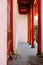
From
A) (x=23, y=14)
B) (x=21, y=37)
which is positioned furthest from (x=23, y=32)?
(x=23, y=14)

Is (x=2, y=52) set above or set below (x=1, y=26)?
below

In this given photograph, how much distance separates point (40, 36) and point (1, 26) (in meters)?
4.96

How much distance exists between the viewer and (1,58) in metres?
0.94

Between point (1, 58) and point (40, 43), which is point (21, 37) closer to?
point (40, 43)

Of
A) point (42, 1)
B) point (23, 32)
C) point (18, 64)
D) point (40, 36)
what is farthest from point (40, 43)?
point (23, 32)

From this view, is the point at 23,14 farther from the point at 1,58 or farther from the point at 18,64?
the point at 1,58

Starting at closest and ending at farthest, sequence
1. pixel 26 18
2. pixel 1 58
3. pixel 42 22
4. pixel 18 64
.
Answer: pixel 1 58, pixel 18 64, pixel 42 22, pixel 26 18

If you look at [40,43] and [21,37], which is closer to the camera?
[40,43]

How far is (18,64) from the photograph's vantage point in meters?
3.93

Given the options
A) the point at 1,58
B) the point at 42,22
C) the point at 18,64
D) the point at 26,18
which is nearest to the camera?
the point at 1,58

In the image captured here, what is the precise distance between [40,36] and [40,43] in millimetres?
266

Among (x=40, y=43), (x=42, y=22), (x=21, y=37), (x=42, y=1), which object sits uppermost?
(x=42, y=1)

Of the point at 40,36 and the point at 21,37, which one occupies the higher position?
the point at 40,36

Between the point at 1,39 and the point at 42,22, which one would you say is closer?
the point at 1,39
